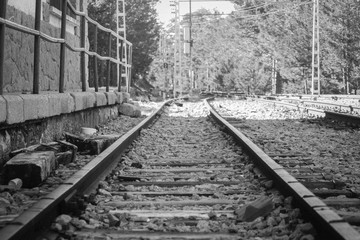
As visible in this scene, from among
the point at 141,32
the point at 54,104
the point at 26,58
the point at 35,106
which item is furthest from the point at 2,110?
the point at 141,32

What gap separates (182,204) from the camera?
144 inches

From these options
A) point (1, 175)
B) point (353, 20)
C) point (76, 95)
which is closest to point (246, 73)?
point (353, 20)

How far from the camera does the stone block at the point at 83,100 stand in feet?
24.1

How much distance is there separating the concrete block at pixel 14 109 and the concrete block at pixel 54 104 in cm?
97

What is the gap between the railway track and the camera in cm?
286

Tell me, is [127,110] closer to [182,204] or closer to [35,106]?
[35,106]

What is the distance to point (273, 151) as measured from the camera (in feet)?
20.7

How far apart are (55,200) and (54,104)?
3.19m

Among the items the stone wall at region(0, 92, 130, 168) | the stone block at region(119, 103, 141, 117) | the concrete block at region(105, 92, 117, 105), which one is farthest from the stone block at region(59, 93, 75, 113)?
the stone block at region(119, 103, 141, 117)

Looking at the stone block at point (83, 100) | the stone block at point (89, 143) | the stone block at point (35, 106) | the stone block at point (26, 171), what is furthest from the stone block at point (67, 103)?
the stone block at point (26, 171)

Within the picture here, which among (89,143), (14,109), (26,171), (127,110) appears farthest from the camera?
(127,110)

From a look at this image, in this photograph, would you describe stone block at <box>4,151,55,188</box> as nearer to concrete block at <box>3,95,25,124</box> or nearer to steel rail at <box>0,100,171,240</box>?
steel rail at <box>0,100,171,240</box>

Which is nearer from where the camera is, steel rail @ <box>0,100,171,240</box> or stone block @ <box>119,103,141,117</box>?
steel rail @ <box>0,100,171,240</box>

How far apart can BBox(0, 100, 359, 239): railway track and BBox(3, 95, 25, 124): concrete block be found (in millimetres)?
841
